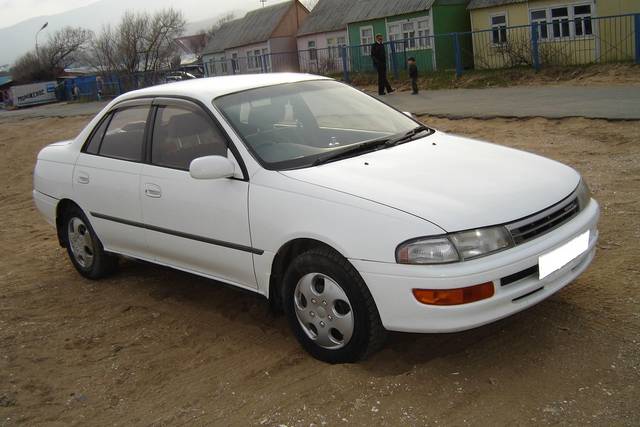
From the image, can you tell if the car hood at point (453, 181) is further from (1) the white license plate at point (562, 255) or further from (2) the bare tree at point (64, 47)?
(2) the bare tree at point (64, 47)

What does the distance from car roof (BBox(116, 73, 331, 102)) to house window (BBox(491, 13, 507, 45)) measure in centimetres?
1870

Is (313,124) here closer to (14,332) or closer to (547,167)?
(547,167)

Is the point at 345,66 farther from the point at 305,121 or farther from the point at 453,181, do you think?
the point at 453,181

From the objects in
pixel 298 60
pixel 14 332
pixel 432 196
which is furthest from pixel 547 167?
pixel 298 60

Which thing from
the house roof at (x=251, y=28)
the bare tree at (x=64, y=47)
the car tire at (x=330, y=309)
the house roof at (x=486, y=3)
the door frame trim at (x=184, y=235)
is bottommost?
the car tire at (x=330, y=309)

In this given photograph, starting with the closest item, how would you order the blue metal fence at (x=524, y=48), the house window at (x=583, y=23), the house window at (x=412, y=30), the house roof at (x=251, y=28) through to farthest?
the blue metal fence at (x=524, y=48) < the house window at (x=583, y=23) < the house window at (x=412, y=30) < the house roof at (x=251, y=28)

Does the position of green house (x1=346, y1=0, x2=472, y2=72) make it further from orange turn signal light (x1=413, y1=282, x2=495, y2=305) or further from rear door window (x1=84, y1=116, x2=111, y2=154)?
orange turn signal light (x1=413, y1=282, x2=495, y2=305)

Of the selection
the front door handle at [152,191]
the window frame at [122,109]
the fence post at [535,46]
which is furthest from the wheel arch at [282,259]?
the fence post at [535,46]

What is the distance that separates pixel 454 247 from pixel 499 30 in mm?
21434

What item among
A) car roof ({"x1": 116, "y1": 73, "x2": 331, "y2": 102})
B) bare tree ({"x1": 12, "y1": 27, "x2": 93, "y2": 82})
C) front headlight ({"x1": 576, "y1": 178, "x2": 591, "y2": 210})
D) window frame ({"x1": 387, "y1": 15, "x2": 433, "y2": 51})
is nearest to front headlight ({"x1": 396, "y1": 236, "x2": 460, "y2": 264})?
front headlight ({"x1": 576, "y1": 178, "x2": 591, "y2": 210})

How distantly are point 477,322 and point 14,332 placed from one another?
11.5 ft

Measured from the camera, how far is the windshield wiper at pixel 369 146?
14.1ft

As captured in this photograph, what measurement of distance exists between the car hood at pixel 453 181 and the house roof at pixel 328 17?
34621 millimetres

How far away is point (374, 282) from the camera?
3553 mm
